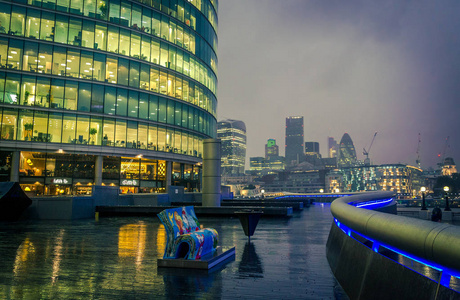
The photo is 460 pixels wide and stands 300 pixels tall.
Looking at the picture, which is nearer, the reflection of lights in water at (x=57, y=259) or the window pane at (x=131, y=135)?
the reflection of lights in water at (x=57, y=259)

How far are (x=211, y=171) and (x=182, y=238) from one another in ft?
60.9

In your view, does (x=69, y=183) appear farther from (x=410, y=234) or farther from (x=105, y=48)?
(x=410, y=234)

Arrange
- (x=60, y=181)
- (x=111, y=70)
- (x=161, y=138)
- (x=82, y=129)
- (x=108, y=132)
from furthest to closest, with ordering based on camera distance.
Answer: (x=161, y=138) < (x=111, y=70) < (x=108, y=132) < (x=60, y=181) < (x=82, y=129)

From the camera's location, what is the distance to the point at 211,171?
26.8 meters

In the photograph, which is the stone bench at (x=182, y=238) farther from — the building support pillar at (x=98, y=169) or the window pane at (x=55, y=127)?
the building support pillar at (x=98, y=169)

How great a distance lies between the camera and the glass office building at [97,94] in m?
44.5

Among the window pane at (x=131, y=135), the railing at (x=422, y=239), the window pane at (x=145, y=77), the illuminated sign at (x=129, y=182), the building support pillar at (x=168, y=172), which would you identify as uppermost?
the window pane at (x=145, y=77)

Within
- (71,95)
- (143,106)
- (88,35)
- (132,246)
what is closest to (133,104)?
(143,106)

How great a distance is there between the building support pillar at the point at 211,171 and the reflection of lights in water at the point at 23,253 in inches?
589

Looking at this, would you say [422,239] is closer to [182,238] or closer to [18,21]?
[182,238]

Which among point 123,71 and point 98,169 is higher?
point 123,71

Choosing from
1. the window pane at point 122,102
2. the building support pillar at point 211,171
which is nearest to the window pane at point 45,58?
the window pane at point 122,102

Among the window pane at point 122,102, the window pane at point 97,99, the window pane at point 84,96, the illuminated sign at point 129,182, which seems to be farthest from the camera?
the illuminated sign at point 129,182

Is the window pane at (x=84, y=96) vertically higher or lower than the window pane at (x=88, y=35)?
lower
